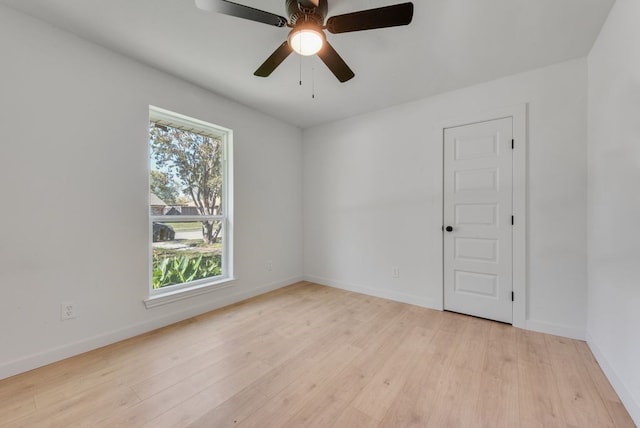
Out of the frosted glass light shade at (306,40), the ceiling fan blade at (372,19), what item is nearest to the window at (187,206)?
the frosted glass light shade at (306,40)

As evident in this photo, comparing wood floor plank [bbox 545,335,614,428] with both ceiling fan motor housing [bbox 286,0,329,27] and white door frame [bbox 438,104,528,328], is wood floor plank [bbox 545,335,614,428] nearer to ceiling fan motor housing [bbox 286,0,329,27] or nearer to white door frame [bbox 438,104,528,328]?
white door frame [bbox 438,104,528,328]

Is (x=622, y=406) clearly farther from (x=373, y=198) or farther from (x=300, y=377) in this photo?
(x=373, y=198)

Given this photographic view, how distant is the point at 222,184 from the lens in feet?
10.3

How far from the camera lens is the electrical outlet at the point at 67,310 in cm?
193

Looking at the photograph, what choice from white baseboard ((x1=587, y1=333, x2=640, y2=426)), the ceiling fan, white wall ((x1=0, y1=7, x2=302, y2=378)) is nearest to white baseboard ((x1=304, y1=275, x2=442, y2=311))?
white baseboard ((x1=587, y1=333, x2=640, y2=426))

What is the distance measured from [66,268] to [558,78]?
4386 millimetres

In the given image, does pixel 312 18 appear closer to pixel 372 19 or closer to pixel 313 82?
pixel 372 19

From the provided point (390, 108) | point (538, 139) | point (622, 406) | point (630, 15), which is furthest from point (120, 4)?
point (622, 406)

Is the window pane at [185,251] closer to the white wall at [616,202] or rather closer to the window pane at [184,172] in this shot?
the window pane at [184,172]

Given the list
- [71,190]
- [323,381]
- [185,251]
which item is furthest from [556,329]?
[71,190]

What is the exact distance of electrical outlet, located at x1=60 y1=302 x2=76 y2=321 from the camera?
76.1 inches

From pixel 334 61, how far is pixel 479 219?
2.12 metres

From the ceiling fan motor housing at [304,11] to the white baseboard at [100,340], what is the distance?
273 centimetres

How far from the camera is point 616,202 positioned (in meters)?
1.63
